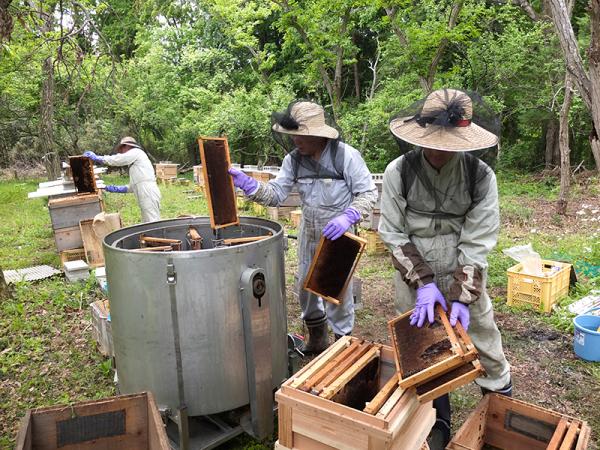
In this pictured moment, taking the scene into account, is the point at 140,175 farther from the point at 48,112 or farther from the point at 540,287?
the point at 48,112

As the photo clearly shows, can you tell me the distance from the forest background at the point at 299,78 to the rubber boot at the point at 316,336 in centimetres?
810

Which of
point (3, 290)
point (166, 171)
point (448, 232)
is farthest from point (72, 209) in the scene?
point (166, 171)

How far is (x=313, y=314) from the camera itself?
150 inches

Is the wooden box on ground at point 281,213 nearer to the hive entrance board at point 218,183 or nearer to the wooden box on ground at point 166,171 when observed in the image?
the hive entrance board at point 218,183

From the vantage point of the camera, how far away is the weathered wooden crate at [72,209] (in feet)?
20.4

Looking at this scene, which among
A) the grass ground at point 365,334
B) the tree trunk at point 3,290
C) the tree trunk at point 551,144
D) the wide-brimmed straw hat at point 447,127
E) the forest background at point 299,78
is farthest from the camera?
the tree trunk at point 551,144

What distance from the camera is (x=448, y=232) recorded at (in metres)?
2.52

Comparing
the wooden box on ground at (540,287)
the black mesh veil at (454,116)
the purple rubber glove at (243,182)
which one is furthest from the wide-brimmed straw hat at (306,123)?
the wooden box on ground at (540,287)

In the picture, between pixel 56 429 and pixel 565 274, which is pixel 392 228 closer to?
pixel 56 429

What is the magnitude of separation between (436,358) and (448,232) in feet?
2.59

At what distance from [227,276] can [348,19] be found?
43.5 ft

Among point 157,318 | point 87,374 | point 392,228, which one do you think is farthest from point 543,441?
point 87,374

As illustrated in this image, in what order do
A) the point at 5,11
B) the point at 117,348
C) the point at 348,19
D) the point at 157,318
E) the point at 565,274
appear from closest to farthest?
1. the point at 157,318
2. the point at 117,348
3. the point at 5,11
4. the point at 565,274
5. the point at 348,19

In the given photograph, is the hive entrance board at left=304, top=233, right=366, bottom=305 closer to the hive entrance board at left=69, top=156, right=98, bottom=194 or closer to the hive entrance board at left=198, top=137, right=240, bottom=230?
the hive entrance board at left=198, top=137, right=240, bottom=230
